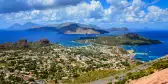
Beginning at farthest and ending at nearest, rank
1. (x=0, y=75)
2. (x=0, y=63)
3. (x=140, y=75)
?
(x=0, y=63) → (x=0, y=75) → (x=140, y=75)

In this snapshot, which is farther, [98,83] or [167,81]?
[98,83]

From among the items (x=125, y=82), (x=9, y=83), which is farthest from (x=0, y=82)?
(x=125, y=82)

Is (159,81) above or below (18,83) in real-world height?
above

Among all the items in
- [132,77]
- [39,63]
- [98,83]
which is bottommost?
[39,63]

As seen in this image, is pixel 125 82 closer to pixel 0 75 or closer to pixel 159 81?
pixel 159 81

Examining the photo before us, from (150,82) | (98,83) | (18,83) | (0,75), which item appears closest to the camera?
(150,82)

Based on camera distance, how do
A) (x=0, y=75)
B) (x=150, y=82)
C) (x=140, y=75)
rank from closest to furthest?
(x=150, y=82)
(x=140, y=75)
(x=0, y=75)

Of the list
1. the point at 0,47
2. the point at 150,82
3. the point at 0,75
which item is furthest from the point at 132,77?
the point at 0,47

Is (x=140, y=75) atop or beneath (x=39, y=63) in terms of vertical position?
atop

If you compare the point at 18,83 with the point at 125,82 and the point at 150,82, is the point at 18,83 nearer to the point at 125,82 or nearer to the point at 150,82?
the point at 125,82
